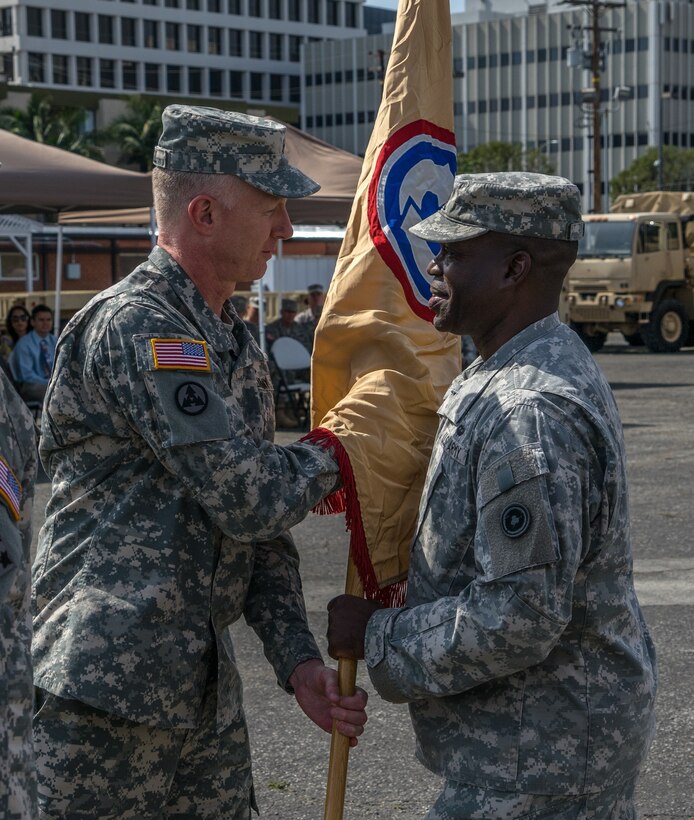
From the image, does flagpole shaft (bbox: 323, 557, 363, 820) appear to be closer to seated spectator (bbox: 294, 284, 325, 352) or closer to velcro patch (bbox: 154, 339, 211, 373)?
velcro patch (bbox: 154, 339, 211, 373)

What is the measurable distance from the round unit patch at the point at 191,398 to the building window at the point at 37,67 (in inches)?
3816

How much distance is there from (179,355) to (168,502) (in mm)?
282

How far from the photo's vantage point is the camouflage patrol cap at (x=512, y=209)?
2.34 meters

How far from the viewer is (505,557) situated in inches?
84.7

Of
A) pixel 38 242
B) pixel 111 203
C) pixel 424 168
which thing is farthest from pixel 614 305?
pixel 424 168

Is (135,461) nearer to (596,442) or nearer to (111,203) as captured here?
(596,442)

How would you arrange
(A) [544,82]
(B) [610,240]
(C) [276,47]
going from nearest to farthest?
(B) [610,240], (A) [544,82], (C) [276,47]

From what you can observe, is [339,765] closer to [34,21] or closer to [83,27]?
[34,21]

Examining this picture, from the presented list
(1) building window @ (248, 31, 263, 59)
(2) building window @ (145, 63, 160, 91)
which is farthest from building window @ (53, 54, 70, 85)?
Answer: (1) building window @ (248, 31, 263, 59)

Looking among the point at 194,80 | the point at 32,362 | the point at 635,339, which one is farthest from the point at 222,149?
the point at 194,80

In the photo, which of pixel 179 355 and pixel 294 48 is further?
pixel 294 48

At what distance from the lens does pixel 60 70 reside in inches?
3824

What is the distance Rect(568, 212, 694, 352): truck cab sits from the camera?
78.9 feet

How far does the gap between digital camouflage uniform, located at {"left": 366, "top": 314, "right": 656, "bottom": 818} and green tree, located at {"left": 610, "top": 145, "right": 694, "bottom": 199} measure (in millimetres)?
66545
